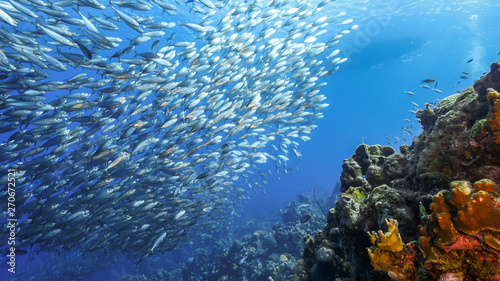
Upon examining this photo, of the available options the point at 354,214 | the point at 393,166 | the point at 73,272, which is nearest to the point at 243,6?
the point at 393,166

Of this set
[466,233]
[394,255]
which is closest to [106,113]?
[394,255]

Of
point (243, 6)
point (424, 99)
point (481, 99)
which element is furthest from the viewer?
point (424, 99)

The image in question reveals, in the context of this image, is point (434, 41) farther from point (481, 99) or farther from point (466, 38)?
point (481, 99)

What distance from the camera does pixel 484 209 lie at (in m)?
1.48

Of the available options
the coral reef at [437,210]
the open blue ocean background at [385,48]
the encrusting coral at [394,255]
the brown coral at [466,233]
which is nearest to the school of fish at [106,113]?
the open blue ocean background at [385,48]

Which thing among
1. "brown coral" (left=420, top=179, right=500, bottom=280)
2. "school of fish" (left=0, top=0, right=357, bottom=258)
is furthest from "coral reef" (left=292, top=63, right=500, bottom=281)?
"school of fish" (left=0, top=0, right=357, bottom=258)

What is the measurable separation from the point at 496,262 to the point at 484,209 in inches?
16.4

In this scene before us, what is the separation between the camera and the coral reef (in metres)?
1.57

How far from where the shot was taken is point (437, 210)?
5.79 feet

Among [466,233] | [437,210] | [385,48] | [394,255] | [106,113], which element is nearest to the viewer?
[466,233]

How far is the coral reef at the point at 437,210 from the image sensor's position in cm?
157

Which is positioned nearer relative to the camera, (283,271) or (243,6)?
(243,6)

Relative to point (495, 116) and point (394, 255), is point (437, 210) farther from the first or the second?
point (495, 116)

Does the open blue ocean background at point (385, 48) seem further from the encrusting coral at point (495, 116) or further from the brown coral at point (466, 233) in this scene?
the brown coral at point (466, 233)
